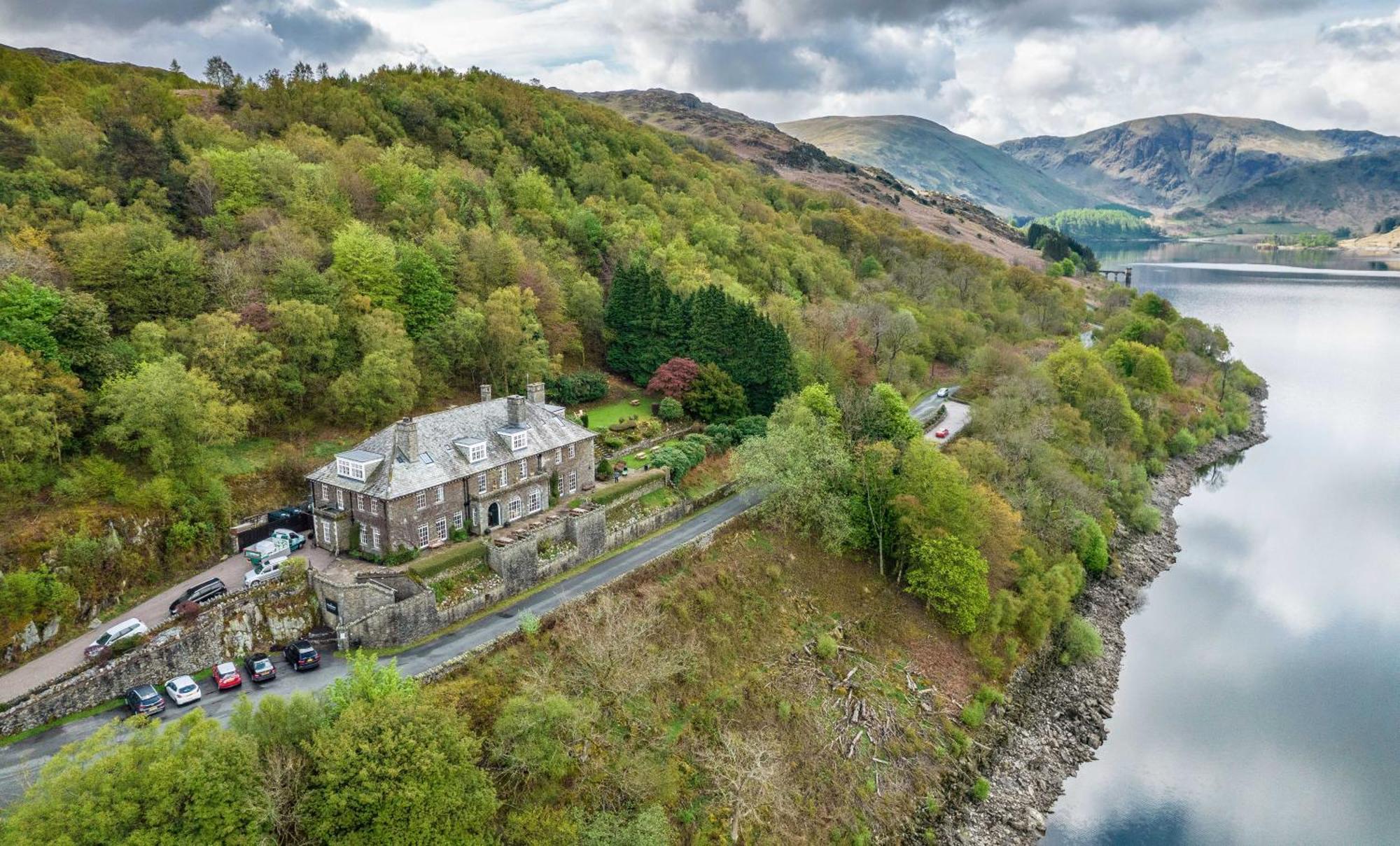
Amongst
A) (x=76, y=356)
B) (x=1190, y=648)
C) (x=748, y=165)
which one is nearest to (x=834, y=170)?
(x=748, y=165)

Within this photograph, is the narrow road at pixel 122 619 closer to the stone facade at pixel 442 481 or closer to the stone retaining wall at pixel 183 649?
the stone retaining wall at pixel 183 649

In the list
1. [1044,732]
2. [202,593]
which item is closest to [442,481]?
[202,593]

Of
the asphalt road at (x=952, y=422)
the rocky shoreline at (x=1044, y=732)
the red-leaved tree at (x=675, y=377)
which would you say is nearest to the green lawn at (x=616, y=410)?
the red-leaved tree at (x=675, y=377)

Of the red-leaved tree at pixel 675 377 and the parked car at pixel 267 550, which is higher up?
the red-leaved tree at pixel 675 377

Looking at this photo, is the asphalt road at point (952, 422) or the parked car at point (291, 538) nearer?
the parked car at point (291, 538)

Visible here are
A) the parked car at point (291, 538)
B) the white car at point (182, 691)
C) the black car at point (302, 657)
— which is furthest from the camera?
the parked car at point (291, 538)

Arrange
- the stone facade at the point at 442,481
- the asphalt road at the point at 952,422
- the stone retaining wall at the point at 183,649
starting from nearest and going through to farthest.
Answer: the stone retaining wall at the point at 183,649 < the stone facade at the point at 442,481 < the asphalt road at the point at 952,422

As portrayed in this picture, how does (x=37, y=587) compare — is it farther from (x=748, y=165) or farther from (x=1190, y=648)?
(x=748, y=165)
